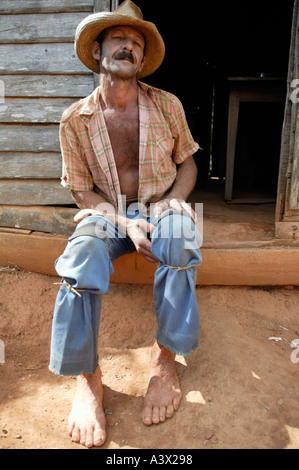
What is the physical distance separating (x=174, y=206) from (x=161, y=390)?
974 millimetres

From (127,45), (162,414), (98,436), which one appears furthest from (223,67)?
(98,436)

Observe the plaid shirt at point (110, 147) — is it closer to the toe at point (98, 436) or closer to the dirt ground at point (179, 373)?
the dirt ground at point (179, 373)

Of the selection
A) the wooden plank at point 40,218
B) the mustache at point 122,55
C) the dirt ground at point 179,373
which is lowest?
the dirt ground at point 179,373

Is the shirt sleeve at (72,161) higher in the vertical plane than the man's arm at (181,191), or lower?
higher

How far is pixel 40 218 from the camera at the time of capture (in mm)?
2889

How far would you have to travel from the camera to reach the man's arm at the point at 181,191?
6.65 ft

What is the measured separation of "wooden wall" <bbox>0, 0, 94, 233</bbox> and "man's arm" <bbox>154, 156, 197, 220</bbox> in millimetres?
940

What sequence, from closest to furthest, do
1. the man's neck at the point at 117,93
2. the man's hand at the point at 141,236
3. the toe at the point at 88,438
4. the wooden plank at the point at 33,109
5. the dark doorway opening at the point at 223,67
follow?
the toe at the point at 88,438
the man's hand at the point at 141,236
the man's neck at the point at 117,93
the wooden plank at the point at 33,109
the dark doorway opening at the point at 223,67

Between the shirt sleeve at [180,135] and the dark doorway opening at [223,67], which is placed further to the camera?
the dark doorway opening at [223,67]

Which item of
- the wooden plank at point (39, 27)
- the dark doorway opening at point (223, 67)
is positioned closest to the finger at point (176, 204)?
the wooden plank at point (39, 27)

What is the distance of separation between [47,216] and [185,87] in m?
4.95

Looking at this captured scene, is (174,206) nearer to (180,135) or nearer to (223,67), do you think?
(180,135)

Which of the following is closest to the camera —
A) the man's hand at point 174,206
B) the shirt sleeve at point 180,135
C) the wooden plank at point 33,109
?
the man's hand at point 174,206
